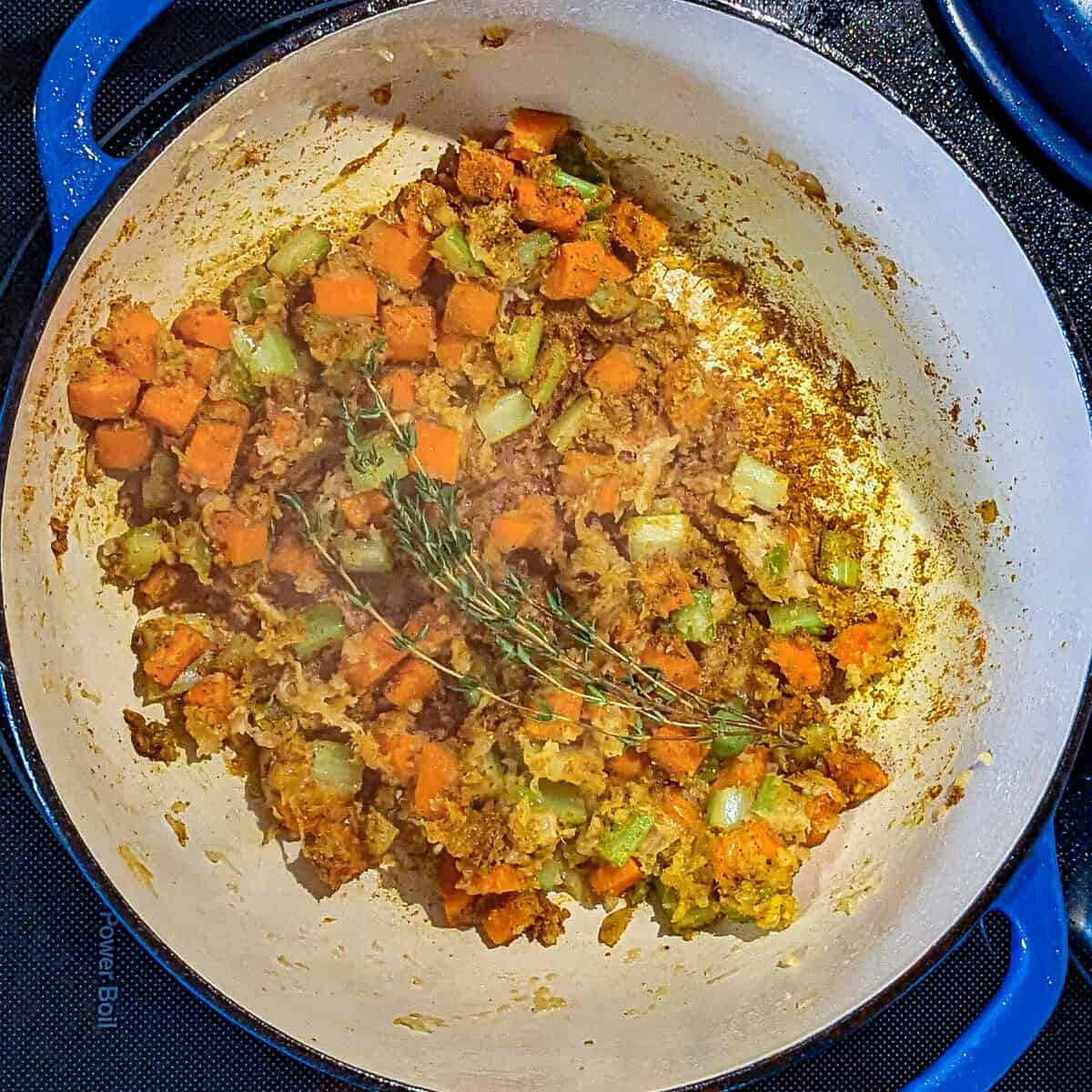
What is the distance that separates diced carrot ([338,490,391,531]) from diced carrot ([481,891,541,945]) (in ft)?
2.61

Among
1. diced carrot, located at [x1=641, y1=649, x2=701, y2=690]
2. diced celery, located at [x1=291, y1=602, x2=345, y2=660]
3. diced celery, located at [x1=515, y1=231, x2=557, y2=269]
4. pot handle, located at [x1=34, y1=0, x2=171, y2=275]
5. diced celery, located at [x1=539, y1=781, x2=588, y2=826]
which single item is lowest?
diced celery, located at [x1=539, y1=781, x2=588, y2=826]

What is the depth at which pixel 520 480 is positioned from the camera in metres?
2.17

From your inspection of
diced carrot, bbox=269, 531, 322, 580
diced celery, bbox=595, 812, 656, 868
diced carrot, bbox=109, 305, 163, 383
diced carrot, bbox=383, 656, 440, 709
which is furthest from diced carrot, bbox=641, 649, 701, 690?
diced carrot, bbox=109, 305, 163, 383

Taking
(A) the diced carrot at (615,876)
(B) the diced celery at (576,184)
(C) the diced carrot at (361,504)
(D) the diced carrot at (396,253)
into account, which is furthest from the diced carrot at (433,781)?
(B) the diced celery at (576,184)

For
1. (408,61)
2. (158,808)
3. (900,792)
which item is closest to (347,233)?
(408,61)

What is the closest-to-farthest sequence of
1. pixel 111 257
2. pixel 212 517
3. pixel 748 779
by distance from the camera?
pixel 111 257 → pixel 212 517 → pixel 748 779

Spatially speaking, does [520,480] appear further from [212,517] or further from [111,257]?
[111,257]

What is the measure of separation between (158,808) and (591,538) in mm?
982

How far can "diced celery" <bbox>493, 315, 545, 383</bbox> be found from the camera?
2.13 m

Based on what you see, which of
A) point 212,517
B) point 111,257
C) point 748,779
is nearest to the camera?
point 111,257

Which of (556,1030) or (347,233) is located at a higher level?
(347,233)

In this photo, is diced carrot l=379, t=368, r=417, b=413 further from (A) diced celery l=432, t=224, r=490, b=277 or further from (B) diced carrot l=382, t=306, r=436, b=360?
(A) diced celery l=432, t=224, r=490, b=277

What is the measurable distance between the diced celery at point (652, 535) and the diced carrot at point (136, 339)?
0.98 m

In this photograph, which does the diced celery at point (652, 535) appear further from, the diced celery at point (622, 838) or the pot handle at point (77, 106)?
the pot handle at point (77, 106)
